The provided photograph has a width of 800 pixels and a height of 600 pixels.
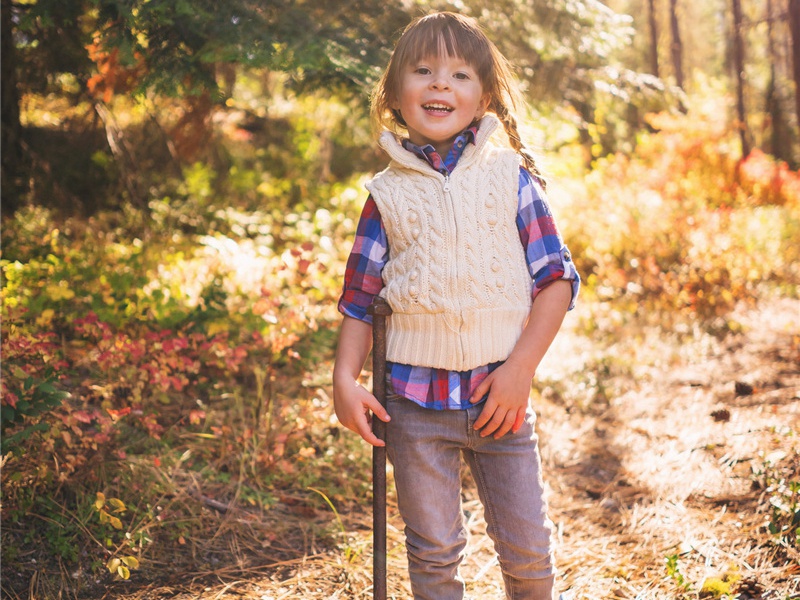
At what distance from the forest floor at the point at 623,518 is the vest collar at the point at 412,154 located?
1.40 metres


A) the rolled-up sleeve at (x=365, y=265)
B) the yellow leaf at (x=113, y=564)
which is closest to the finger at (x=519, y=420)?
the rolled-up sleeve at (x=365, y=265)

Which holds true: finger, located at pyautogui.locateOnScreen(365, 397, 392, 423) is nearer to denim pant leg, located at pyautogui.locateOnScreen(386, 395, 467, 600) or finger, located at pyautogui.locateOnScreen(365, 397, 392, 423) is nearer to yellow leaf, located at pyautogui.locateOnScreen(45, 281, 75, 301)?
denim pant leg, located at pyautogui.locateOnScreen(386, 395, 467, 600)

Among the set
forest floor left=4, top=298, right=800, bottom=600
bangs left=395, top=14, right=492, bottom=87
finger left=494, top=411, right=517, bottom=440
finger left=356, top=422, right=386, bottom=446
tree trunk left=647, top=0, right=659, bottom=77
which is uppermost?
tree trunk left=647, top=0, right=659, bottom=77

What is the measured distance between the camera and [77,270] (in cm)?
420

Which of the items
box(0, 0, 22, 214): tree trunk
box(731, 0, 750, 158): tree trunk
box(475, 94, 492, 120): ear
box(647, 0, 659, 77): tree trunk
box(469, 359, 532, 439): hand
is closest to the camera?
box(469, 359, 532, 439): hand

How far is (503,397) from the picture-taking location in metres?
1.78

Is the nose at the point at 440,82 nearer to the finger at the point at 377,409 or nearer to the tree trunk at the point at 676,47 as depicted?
the finger at the point at 377,409

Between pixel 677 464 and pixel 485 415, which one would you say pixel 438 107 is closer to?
pixel 485 415

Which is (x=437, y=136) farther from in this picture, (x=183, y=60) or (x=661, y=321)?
(x=661, y=321)

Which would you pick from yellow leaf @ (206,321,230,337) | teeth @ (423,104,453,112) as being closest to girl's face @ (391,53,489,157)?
teeth @ (423,104,453,112)

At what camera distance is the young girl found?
1.82 metres

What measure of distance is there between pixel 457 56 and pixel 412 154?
0.89 feet

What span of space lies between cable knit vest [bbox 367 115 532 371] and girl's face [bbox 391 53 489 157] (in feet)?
0.23

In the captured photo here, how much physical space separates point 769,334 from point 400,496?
361 cm
